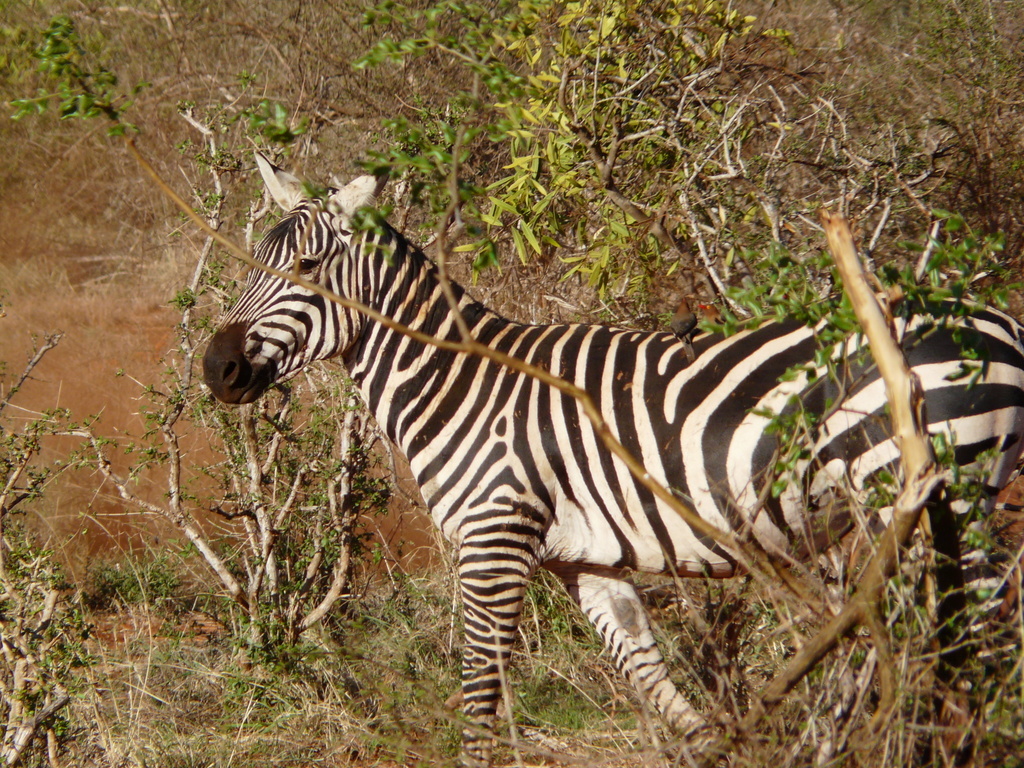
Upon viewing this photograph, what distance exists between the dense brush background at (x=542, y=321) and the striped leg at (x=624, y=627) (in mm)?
145

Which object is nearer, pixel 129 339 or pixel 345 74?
pixel 345 74

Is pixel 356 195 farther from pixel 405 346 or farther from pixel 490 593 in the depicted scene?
pixel 490 593

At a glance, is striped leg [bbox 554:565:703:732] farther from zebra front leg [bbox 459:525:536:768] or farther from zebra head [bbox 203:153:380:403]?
zebra head [bbox 203:153:380:403]

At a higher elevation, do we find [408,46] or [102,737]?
[408,46]

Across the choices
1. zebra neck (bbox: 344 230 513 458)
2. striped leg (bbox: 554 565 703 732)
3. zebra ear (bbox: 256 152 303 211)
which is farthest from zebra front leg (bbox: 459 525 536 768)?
zebra ear (bbox: 256 152 303 211)

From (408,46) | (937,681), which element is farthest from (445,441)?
(937,681)

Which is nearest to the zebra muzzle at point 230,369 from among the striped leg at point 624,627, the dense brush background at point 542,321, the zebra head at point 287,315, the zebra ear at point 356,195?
the zebra head at point 287,315

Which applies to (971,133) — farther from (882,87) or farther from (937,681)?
(937,681)

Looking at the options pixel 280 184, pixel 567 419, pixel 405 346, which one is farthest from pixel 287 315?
pixel 567 419

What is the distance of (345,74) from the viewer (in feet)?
27.8

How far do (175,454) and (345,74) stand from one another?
5.26 metres

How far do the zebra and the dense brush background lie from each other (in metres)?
0.26

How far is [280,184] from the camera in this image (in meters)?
3.67

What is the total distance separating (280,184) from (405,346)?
0.86 meters
